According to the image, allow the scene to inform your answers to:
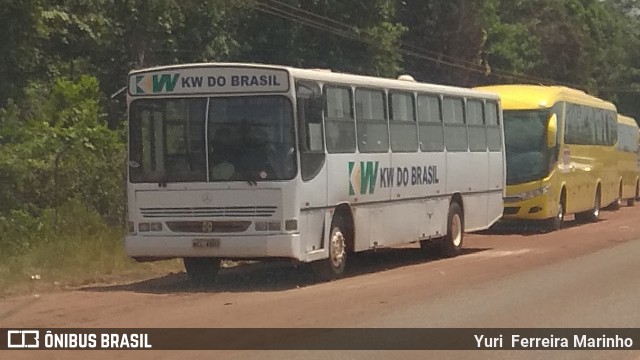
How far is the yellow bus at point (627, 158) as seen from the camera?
129 feet

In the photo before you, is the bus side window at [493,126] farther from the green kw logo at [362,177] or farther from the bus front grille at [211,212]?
the bus front grille at [211,212]

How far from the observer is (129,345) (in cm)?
1159

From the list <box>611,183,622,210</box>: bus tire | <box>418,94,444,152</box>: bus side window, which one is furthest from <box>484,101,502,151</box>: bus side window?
<box>611,183,622,210</box>: bus tire

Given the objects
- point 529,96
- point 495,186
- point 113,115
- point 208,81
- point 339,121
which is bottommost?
point 495,186

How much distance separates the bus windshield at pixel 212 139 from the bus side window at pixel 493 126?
28.0 feet

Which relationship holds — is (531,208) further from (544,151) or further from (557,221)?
(557,221)

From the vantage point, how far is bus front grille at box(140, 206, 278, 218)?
16266 mm

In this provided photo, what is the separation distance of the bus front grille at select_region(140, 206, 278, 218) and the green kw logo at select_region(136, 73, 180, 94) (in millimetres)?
1574

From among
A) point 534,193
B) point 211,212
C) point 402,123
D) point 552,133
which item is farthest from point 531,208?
point 211,212

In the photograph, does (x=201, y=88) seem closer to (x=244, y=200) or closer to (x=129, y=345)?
(x=244, y=200)

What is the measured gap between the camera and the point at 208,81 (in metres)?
16.5

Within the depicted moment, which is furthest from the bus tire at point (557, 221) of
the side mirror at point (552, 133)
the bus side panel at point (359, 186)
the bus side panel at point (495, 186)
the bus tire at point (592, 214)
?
the bus side panel at point (359, 186)

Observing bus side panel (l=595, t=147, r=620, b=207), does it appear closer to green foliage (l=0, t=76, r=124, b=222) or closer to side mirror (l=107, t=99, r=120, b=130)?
side mirror (l=107, t=99, r=120, b=130)

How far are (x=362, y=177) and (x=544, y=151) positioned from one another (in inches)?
442
